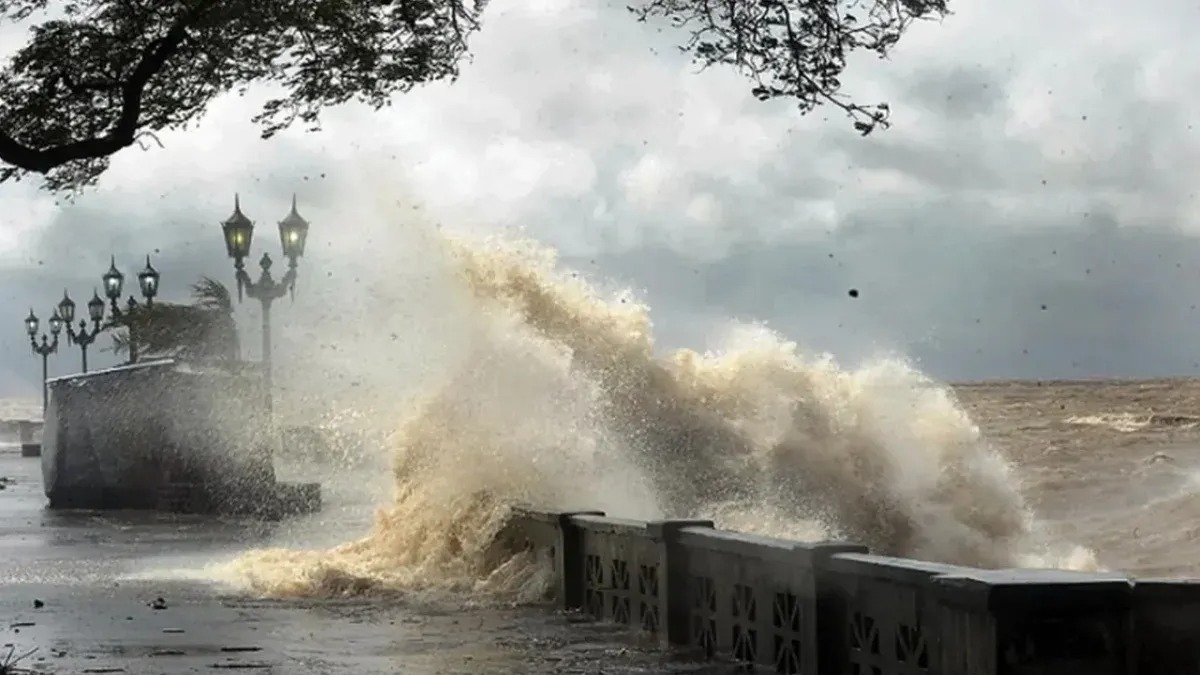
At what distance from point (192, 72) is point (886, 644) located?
595 centimetres

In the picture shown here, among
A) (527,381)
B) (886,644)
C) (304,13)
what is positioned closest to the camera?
(886,644)

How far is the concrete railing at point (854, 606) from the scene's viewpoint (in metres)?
7.66

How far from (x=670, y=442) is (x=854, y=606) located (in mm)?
15925

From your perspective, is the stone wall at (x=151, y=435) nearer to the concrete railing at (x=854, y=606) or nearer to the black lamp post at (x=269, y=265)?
the black lamp post at (x=269, y=265)

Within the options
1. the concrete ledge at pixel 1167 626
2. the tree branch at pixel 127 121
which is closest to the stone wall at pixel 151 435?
the tree branch at pixel 127 121

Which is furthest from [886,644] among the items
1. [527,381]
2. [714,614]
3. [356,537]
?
[356,537]

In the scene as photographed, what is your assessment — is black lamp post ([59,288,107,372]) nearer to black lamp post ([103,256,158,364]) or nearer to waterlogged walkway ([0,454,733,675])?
black lamp post ([103,256,158,364])

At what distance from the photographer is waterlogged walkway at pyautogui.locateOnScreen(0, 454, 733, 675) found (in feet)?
38.9

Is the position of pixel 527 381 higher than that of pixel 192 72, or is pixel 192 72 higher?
pixel 192 72

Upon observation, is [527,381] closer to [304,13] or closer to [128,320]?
[304,13]

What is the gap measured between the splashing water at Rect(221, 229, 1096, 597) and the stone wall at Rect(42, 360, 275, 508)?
22.2 ft

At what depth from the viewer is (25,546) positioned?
23.2 m

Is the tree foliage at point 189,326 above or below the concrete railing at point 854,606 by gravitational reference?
above

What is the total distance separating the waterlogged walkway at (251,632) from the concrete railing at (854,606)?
38 cm
